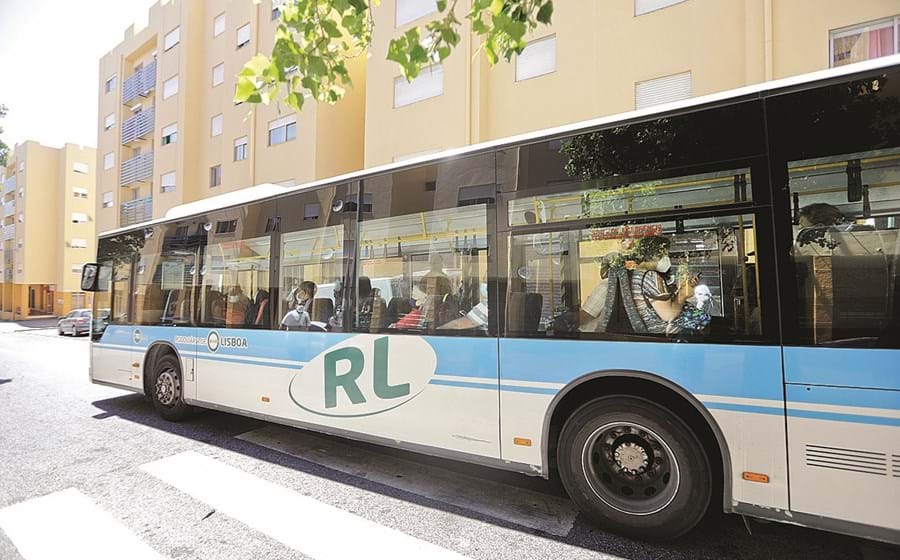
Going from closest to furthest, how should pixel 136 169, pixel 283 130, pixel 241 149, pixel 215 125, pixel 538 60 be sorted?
pixel 538 60
pixel 283 130
pixel 241 149
pixel 215 125
pixel 136 169

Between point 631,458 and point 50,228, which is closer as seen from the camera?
point 631,458

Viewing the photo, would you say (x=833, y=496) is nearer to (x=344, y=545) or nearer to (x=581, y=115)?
(x=344, y=545)

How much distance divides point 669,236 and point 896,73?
154 cm

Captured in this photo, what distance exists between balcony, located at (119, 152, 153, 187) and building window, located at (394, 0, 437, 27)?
20.4m

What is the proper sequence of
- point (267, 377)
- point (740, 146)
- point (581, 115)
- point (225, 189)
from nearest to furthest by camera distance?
point (740, 146) → point (267, 377) → point (581, 115) → point (225, 189)

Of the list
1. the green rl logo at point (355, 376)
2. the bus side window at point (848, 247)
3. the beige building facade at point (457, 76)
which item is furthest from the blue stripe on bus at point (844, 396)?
the beige building facade at point (457, 76)

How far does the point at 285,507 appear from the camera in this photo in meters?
3.93

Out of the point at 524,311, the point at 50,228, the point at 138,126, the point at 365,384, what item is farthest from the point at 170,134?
the point at 50,228

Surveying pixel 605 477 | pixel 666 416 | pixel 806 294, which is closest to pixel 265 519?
pixel 605 477

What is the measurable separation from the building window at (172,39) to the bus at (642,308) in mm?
27442

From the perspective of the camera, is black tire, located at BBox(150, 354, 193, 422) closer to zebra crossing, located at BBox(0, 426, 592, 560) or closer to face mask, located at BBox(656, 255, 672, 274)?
zebra crossing, located at BBox(0, 426, 592, 560)

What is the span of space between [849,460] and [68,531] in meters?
5.47

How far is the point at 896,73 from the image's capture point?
2770 millimetres

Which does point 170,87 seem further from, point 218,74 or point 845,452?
point 845,452
